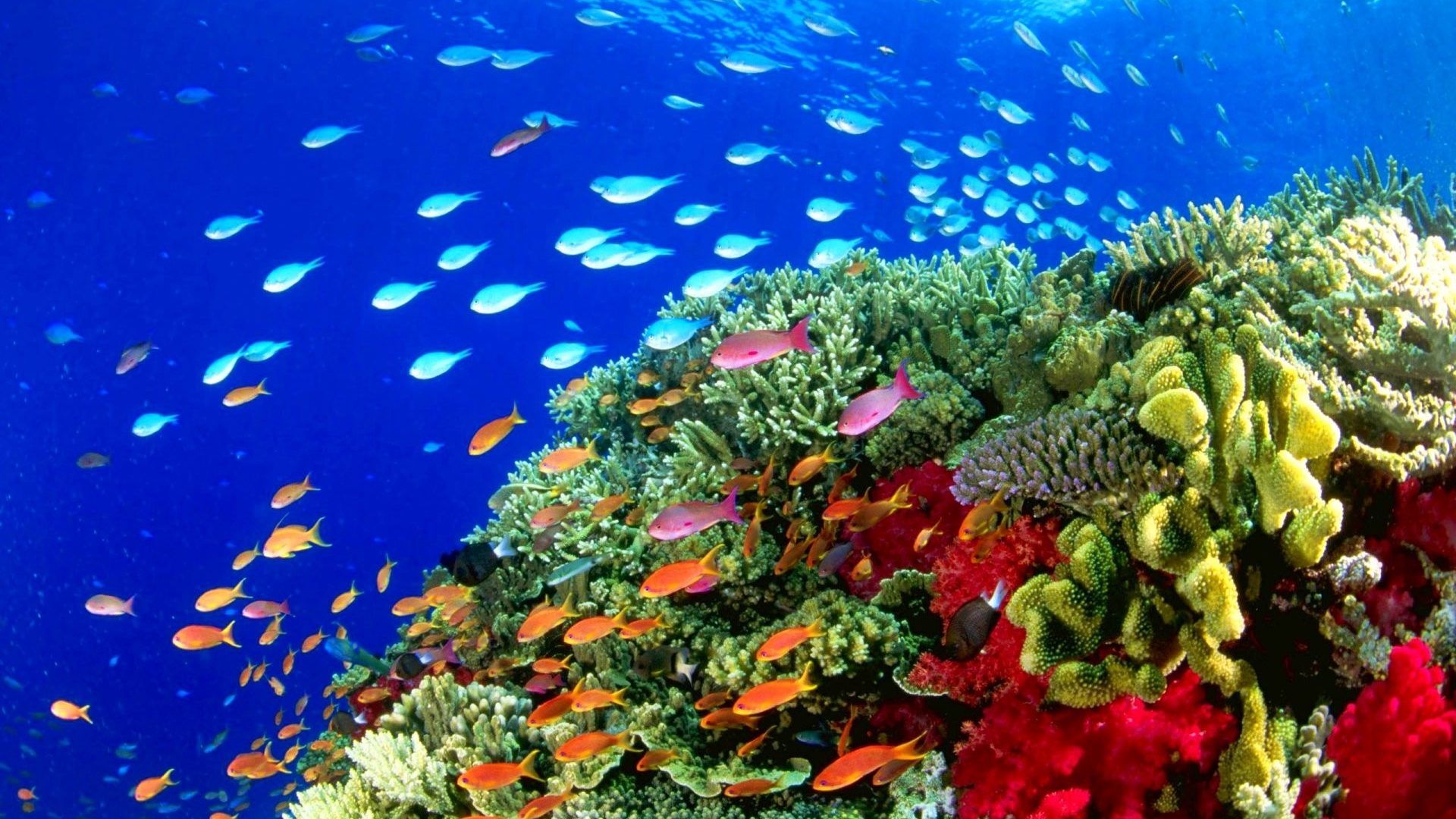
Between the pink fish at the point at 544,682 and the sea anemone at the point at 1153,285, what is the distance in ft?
13.8

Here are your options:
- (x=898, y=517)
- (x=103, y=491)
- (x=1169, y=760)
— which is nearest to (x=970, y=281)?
(x=898, y=517)

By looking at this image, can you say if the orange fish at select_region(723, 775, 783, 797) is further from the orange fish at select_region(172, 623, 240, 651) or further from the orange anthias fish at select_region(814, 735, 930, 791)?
the orange fish at select_region(172, 623, 240, 651)

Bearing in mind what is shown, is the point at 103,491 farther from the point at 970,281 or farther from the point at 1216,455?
the point at 1216,455

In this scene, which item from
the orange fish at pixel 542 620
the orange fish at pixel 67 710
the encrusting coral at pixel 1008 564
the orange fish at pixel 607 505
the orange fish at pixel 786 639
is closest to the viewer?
the encrusting coral at pixel 1008 564

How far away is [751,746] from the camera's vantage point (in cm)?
394

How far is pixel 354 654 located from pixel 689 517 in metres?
4.42

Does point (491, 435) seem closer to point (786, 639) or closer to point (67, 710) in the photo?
point (786, 639)

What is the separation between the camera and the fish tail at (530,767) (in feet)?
13.0

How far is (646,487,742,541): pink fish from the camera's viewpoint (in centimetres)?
425

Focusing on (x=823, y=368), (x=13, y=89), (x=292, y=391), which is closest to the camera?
(x=823, y=368)

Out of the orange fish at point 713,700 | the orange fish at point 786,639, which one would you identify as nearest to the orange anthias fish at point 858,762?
the orange fish at point 786,639

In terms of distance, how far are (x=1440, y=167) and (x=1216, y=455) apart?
73478 mm

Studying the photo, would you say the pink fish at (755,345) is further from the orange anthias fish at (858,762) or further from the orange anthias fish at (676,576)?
the orange anthias fish at (858,762)

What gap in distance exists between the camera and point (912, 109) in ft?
143
